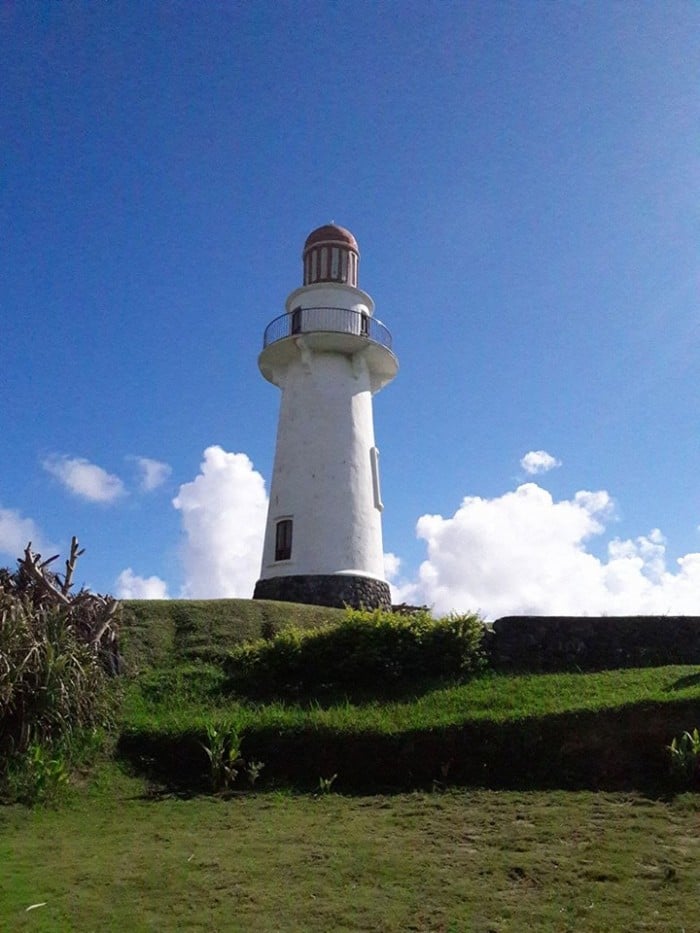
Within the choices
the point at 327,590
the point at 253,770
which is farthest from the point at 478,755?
the point at 327,590

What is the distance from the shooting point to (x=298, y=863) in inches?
254

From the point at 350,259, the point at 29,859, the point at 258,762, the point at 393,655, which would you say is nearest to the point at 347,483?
the point at 350,259

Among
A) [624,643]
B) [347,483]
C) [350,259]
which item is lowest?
[624,643]

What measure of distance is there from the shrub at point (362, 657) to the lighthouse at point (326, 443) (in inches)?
249

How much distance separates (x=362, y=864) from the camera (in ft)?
20.9

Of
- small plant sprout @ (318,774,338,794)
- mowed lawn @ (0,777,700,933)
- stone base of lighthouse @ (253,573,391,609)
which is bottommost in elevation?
mowed lawn @ (0,777,700,933)

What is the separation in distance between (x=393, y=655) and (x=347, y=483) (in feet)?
27.8

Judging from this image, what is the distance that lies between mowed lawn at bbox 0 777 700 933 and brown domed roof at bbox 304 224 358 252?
55.3 ft

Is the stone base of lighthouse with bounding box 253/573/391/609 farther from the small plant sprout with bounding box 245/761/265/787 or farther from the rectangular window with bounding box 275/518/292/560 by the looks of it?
the small plant sprout with bounding box 245/761/265/787

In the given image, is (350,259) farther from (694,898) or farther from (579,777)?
(694,898)

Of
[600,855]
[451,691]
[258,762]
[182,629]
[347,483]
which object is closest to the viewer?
[600,855]

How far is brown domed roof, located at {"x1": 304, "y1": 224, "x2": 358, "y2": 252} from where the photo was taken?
22.8 meters

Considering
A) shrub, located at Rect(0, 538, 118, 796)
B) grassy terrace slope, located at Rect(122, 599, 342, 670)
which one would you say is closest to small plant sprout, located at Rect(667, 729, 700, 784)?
shrub, located at Rect(0, 538, 118, 796)

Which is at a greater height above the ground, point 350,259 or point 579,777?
point 350,259
